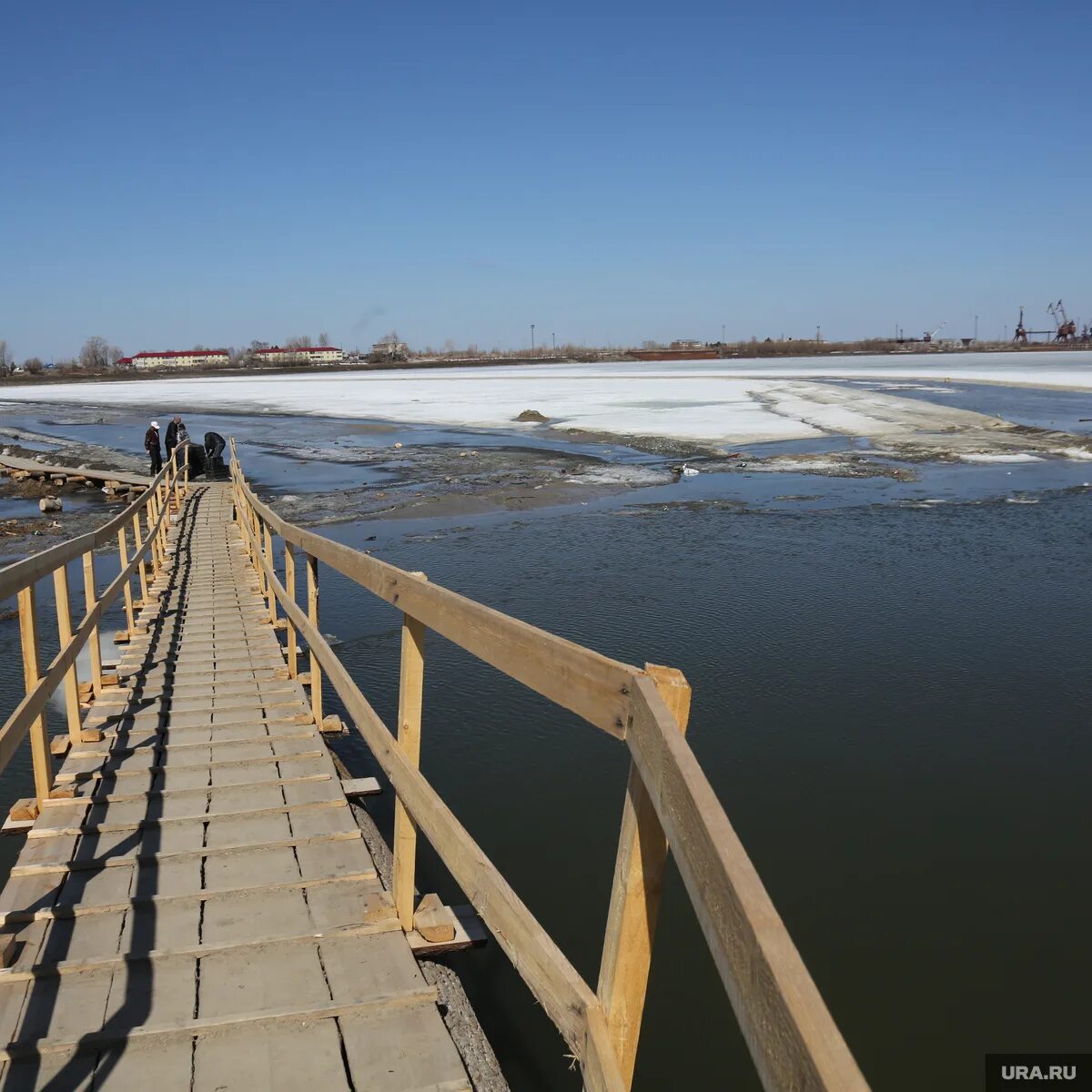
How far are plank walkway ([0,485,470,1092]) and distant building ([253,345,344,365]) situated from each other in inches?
7043

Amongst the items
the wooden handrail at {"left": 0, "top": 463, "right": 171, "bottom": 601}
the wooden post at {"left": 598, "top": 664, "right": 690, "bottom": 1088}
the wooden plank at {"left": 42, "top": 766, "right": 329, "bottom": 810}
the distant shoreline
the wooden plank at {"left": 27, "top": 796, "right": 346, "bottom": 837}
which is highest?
the distant shoreline

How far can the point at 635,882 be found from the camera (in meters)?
1.77

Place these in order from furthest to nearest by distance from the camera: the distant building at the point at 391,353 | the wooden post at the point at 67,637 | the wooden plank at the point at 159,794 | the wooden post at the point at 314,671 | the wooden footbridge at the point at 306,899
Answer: the distant building at the point at 391,353 < the wooden post at the point at 314,671 < the wooden post at the point at 67,637 < the wooden plank at the point at 159,794 < the wooden footbridge at the point at 306,899

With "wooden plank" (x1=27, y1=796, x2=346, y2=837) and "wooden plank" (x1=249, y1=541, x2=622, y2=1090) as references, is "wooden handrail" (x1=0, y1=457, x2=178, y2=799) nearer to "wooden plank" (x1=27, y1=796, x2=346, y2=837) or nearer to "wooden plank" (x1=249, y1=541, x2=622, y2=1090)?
"wooden plank" (x1=27, y1=796, x2=346, y2=837)

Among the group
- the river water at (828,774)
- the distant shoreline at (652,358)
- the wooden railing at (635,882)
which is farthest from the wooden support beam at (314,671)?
the distant shoreline at (652,358)

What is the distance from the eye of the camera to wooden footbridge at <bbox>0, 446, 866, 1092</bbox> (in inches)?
58.5

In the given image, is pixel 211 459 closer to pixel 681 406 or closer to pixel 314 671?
pixel 314 671

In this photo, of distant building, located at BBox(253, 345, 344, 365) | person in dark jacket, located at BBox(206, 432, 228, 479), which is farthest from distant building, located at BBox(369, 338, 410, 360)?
person in dark jacket, located at BBox(206, 432, 228, 479)

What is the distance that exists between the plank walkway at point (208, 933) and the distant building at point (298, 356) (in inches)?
7043

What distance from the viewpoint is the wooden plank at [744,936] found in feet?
3.51

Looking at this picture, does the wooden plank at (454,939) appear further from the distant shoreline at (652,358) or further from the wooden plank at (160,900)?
the distant shoreline at (652,358)

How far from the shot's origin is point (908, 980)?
4.84m

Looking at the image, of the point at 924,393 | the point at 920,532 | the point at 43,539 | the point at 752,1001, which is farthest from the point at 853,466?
the point at 924,393

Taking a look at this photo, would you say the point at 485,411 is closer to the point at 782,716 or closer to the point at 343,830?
the point at 782,716
